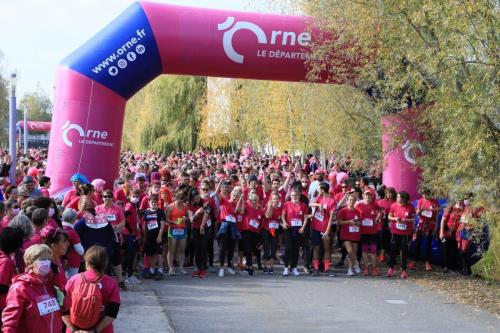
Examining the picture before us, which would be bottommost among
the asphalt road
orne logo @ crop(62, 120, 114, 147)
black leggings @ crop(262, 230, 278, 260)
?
the asphalt road

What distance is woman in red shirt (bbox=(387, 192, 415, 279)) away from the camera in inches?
516

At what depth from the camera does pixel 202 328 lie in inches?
344

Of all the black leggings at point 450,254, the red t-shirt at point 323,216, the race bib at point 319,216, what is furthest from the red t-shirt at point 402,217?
the race bib at point 319,216

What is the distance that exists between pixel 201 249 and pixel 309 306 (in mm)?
3066

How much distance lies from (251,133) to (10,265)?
3204cm

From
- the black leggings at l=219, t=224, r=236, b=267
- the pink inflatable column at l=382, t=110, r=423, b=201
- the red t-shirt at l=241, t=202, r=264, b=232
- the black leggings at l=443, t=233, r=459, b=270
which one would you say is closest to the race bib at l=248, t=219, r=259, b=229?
the red t-shirt at l=241, t=202, r=264, b=232

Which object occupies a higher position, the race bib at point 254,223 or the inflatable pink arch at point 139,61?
the inflatable pink arch at point 139,61

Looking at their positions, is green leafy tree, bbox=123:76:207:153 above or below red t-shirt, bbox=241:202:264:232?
above

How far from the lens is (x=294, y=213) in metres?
13.0

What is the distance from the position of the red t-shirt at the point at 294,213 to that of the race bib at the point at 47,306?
822 centimetres

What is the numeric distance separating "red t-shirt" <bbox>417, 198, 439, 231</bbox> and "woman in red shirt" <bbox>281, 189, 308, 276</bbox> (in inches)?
91.0

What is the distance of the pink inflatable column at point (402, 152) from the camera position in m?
12.9

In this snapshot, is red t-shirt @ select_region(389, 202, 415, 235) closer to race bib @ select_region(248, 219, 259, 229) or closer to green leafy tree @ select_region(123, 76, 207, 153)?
race bib @ select_region(248, 219, 259, 229)

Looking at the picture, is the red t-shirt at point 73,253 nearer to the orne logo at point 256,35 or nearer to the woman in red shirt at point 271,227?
the woman in red shirt at point 271,227
